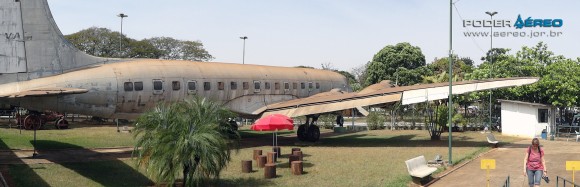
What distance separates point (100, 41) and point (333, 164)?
2857 inches

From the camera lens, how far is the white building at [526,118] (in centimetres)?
3469

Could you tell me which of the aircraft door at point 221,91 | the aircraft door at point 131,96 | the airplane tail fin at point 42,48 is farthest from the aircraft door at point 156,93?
the aircraft door at point 221,91

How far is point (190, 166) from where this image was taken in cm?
1511

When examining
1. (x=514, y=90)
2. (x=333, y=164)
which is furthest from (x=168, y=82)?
(x=514, y=90)

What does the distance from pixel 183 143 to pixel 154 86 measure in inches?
441

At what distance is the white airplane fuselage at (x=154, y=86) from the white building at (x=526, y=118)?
16.7 m

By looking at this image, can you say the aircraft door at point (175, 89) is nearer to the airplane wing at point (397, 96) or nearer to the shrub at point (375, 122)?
the airplane wing at point (397, 96)

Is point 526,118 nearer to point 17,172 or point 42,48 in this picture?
point 42,48

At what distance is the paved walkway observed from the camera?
54.6ft

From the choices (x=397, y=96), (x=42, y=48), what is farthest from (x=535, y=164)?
(x=42, y=48)

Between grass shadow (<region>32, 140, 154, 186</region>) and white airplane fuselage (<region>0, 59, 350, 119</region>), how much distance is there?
7.36 ft

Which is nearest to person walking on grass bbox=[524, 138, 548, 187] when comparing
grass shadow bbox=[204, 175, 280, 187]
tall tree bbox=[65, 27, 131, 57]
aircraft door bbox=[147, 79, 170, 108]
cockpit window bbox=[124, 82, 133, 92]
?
grass shadow bbox=[204, 175, 280, 187]

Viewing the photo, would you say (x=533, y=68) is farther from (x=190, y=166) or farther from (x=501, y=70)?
(x=190, y=166)

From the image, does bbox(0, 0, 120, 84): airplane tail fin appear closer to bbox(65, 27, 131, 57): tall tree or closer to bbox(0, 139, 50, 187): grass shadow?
bbox(0, 139, 50, 187): grass shadow
